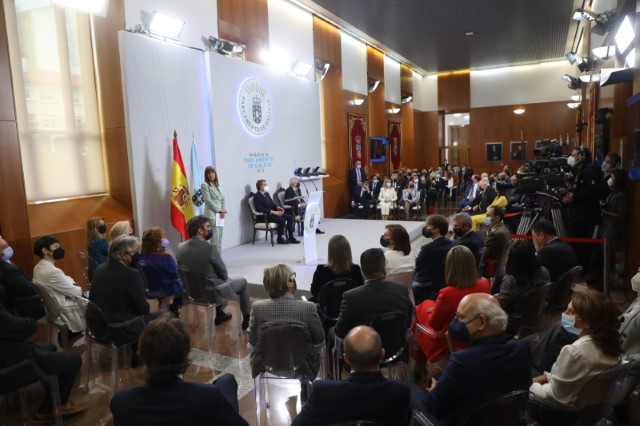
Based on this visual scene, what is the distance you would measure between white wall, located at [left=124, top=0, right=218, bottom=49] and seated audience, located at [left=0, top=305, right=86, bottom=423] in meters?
4.85

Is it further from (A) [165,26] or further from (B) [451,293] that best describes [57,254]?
(A) [165,26]

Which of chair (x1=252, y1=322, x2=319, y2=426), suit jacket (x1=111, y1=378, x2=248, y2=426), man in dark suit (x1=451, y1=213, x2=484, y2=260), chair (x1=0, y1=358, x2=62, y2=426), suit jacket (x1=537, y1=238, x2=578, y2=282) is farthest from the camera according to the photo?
man in dark suit (x1=451, y1=213, x2=484, y2=260)

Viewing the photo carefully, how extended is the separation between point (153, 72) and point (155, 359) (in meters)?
5.77

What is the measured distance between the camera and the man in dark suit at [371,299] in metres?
2.69

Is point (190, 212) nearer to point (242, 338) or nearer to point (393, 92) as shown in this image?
point (242, 338)

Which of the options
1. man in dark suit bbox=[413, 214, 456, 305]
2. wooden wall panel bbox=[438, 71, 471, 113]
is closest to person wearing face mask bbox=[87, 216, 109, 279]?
man in dark suit bbox=[413, 214, 456, 305]

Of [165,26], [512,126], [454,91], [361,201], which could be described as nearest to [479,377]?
[165,26]

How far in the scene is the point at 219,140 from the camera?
306 inches

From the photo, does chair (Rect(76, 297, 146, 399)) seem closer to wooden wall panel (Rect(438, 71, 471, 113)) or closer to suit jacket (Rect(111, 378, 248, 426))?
suit jacket (Rect(111, 378, 248, 426))

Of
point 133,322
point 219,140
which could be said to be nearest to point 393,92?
point 219,140

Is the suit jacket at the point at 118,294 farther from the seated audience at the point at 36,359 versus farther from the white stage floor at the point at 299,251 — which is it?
the white stage floor at the point at 299,251

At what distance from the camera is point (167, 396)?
1.61 meters

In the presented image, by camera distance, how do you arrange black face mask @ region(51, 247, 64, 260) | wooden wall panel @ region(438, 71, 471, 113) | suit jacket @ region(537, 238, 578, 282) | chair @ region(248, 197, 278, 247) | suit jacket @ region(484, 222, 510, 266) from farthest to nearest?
wooden wall panel @ region(438, 71, 471, 113) < chair @ region(248, 197, 278, 247) < suit jacket @ region(484, 222, 510, 266) < suit jacket @ region(537, 238, 578, 282) < black face mask @ region(51, 247, 64, 260)

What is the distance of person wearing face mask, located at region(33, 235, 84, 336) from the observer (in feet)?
11.6
